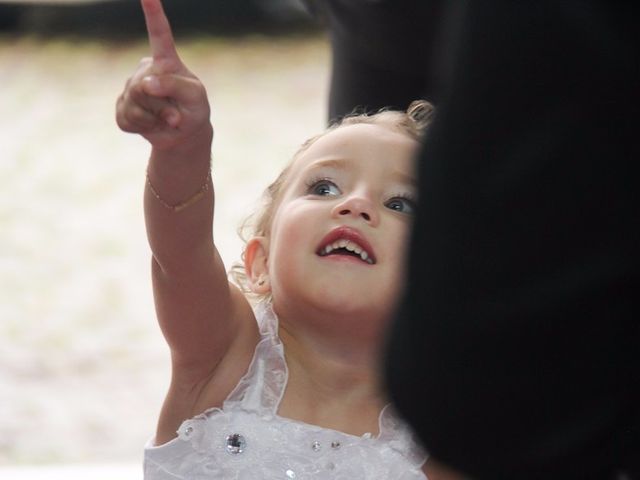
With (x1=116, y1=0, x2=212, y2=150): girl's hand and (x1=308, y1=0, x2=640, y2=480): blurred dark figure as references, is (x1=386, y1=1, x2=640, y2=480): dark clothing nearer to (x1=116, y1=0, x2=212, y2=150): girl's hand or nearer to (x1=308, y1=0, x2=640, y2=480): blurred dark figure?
(x1=308, y1=0, x2=640, y2=480): blurred dark figure

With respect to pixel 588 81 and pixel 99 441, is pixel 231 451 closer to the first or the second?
pixel 588 81

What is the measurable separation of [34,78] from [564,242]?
174 inches

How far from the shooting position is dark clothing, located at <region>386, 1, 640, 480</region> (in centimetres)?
63

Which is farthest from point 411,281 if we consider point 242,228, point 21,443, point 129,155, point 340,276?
point 129,155

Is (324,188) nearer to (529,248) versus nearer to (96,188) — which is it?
(529,248)

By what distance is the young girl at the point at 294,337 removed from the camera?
1.26m

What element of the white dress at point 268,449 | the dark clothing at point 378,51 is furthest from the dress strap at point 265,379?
the dark clothing at point 378,51

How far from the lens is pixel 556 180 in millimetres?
640

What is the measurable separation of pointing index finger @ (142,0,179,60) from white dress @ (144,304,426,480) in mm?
365

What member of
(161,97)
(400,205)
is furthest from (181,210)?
(400,205)

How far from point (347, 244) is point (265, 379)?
0.50 feet

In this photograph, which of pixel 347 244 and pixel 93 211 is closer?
pixel 347 244

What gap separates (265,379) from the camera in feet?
4.32

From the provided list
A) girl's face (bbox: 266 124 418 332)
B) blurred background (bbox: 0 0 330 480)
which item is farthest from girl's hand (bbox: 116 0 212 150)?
blurred background (bbox: 0 0 330 480)
